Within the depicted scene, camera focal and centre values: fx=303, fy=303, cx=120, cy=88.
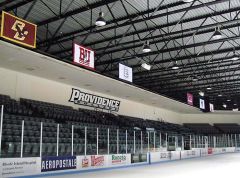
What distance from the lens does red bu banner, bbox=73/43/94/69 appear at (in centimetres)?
1185

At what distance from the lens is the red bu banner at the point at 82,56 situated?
11.8m

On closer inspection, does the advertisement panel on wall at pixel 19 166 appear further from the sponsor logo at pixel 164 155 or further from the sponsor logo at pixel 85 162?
the sponsor logo at pixel 164 155

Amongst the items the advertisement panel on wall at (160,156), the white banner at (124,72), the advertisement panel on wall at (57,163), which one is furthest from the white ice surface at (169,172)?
the white banner at (124,72)

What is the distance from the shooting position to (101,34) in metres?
15.5

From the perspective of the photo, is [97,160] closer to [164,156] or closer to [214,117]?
[164,156]

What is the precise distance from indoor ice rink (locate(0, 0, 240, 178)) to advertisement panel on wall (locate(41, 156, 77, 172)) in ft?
0.12

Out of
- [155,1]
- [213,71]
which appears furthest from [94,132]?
[213,71]

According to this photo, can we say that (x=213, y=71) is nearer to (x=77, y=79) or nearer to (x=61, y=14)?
(x=77, y=79)

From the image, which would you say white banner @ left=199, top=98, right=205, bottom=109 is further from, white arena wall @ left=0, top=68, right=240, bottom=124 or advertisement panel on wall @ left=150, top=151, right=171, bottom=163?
advertisement panel on wall @ left=150, top=151, right=171, bottom=163

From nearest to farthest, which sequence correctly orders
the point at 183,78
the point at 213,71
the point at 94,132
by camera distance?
1. the point at 94,132
2. the point at 213,71
3. the point at 183,78

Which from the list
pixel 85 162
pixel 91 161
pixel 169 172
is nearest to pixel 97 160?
pixel 91 161

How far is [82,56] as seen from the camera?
12250 mm

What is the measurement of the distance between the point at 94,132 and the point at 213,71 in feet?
40.6

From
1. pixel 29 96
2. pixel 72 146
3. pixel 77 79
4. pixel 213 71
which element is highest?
pixel 213 71
